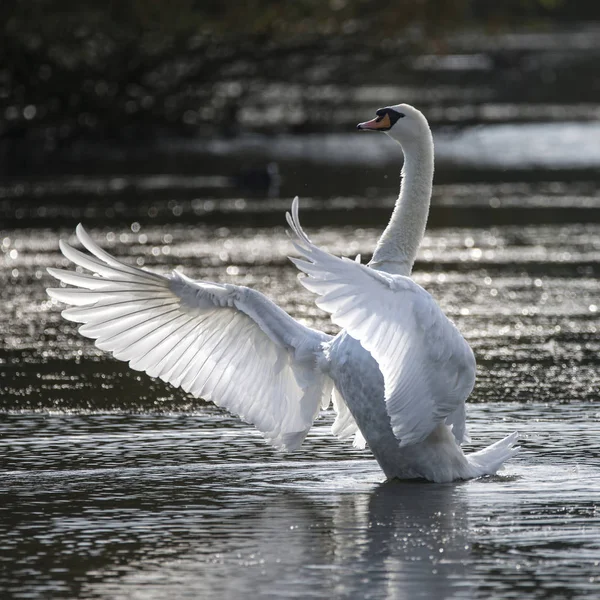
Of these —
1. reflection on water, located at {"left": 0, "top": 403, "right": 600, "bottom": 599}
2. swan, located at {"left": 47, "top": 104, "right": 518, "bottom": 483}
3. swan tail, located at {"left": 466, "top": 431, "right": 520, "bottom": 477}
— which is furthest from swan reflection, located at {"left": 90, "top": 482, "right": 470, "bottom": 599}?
swan, located at {"left": 47, "top": 104, "right": 518, "bottom": 483}

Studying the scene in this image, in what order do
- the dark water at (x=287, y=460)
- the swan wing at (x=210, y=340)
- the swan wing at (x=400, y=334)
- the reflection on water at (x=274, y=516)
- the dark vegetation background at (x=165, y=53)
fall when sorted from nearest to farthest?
the reflection on water at (x=274, y=516) → the dark water at (x=287, y=460) → the swan wing at (x=400, y=334) → the swan wing at (x=210, y=340) → the dark vegetation background at (x=165, y=53)

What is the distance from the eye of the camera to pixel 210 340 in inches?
333

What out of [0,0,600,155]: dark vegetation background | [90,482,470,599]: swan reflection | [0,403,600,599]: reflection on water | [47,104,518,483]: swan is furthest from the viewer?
[0,0,600,155]: dark vegetation background

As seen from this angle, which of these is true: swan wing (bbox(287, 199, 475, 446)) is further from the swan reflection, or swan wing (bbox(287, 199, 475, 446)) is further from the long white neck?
the long white neck

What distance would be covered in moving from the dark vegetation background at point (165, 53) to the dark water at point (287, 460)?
10147 mm

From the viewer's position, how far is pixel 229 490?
790cm

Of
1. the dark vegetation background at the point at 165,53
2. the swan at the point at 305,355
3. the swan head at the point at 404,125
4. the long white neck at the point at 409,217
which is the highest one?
the dark vegetation background at the point at 165,53

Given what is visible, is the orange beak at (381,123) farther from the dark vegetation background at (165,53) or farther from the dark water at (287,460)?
the dark vegetation background at (165,53)

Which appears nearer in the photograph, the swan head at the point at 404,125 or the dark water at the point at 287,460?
the dark water at the point at 287,460

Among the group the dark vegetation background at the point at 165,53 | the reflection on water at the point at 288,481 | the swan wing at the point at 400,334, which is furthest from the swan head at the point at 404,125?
the dark vegetation background at the point at 165,53

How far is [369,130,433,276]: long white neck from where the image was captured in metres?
8.24

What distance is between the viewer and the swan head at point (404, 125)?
339 inches

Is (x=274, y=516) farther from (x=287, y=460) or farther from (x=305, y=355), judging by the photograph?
(x=287, y=460)

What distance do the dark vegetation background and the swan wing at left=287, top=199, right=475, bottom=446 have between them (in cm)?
2222
